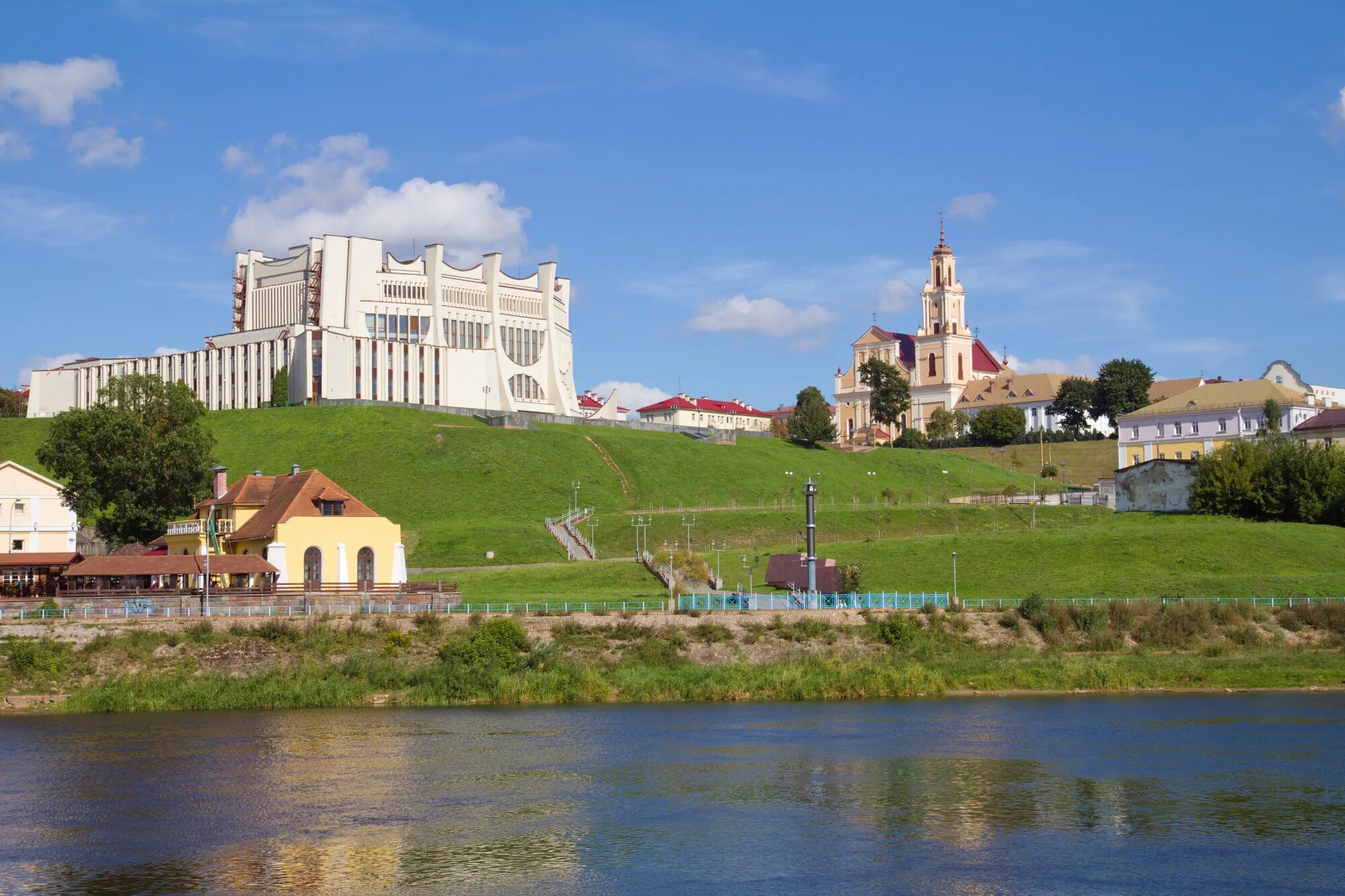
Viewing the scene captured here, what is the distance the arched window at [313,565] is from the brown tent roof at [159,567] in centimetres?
282

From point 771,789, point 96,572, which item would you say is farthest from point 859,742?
point 96,572

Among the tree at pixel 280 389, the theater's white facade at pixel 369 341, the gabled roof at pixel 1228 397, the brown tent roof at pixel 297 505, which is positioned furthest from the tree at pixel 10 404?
the gabled roof at pixel 1228 397

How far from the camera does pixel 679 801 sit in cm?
3681

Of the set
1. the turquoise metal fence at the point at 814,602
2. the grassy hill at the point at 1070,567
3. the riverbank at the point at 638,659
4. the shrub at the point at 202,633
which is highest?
the grassy hill at the point at 1070,567

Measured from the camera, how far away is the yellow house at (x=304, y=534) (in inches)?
2697

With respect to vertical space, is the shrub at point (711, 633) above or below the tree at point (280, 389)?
below

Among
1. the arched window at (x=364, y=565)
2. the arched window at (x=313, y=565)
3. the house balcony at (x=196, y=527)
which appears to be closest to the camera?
the arched window at (x=313, y=565)

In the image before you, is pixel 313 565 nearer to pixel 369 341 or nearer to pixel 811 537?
pixel 811 537

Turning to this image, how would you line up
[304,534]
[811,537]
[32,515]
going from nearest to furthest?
[304,534]
[811,537]
[32,515]

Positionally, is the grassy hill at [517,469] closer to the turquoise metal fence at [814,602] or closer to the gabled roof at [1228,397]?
the gabled roof at [1228,397]

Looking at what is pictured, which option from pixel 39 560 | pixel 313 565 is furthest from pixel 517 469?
pixel 39 560

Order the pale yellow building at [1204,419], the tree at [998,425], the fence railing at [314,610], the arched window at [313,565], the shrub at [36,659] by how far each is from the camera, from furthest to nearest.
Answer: the tree at [998,425], the pale yellow building at [1204,419], the arched window at [313,565], the fence railing at [314,610], the shrub at [36,659]

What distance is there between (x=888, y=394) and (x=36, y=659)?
404 feet

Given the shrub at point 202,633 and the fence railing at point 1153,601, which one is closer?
the shrub at point 202,633
